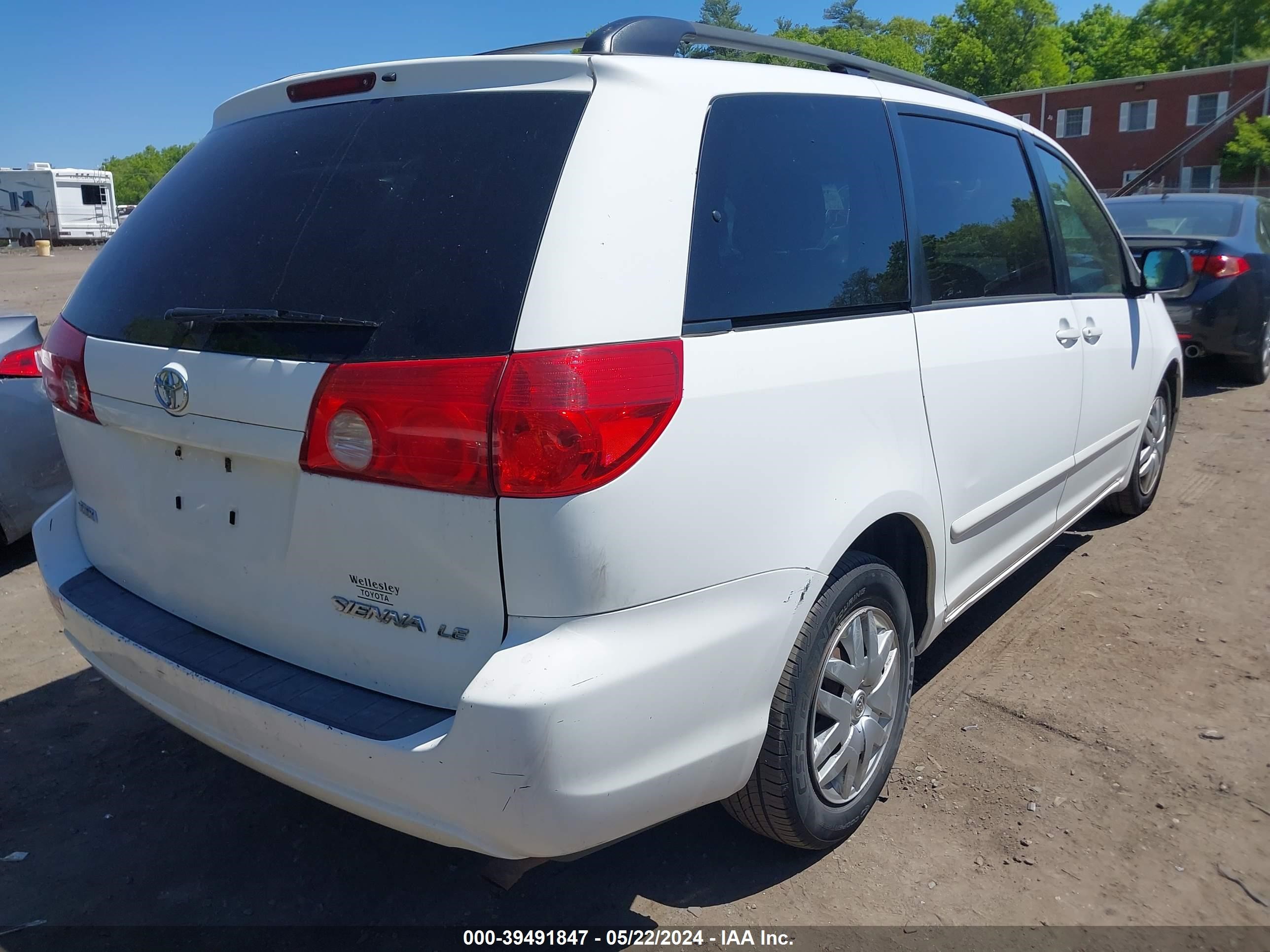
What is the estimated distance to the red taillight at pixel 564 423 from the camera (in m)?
1.78

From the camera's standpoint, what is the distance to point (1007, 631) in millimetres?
3986

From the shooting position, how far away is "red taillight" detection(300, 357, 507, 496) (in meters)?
1.81

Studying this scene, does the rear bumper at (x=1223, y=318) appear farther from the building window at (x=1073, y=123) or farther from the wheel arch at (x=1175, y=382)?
the building window at (x=1073, y=123)

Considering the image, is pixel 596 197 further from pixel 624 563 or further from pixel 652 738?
pixel 652 738

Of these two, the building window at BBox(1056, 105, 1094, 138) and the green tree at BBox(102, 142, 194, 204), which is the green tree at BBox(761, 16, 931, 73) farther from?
the green tree at BBox(102, 142, 194, 204)

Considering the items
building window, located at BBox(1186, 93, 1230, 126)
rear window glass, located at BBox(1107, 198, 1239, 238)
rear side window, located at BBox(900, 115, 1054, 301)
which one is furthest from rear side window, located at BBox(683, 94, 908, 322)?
building window, located at BBox(1186, 93, 1230, 126)

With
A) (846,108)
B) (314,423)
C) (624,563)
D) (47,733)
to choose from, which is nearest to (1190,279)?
(846,108)

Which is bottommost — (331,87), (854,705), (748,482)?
(854,705)

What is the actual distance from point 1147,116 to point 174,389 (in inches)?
2209

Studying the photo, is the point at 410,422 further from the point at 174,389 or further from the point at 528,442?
the point at 174,389

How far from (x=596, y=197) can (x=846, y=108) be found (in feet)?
3.66

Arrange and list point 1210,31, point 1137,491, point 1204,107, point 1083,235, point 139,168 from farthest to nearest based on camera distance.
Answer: point 139,168 → point 1210,31 → point 1204,107 → point 1137,491 → point 1083,235

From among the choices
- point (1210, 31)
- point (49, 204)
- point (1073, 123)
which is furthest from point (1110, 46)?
point (49, 204)

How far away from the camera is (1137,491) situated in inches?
204
